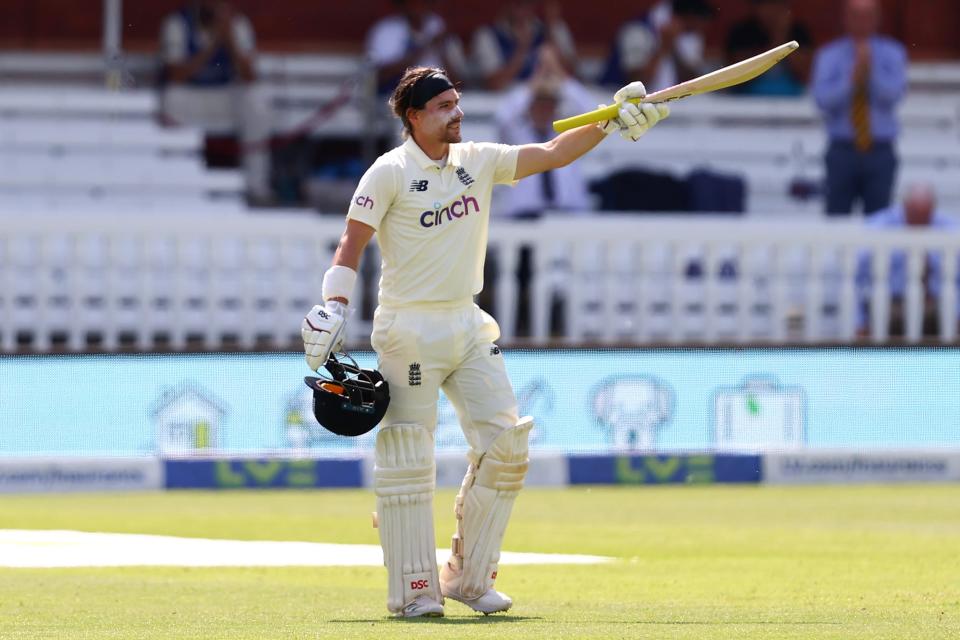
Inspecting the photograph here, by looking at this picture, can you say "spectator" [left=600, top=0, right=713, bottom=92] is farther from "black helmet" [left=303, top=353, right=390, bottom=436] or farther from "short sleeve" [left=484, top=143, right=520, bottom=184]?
"black helmet" [left=303, top=353, right=390, bottom=436]

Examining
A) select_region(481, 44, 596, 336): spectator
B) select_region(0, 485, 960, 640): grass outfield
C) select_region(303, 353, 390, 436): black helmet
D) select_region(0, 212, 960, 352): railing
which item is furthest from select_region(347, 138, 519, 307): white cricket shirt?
select_region(481, 44, 596, 336): spectator

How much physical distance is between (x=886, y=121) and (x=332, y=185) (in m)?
4.63

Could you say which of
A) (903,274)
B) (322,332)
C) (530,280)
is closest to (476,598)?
(322,332)

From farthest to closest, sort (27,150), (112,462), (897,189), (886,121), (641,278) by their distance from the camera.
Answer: (897,189) < (27,150) < (886,121) < (641,278) < (112,462)

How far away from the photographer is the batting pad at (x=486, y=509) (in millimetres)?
6559

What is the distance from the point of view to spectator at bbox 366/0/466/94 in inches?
667

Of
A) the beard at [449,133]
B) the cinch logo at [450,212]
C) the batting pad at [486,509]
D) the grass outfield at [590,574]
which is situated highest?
the beard at [449,133]

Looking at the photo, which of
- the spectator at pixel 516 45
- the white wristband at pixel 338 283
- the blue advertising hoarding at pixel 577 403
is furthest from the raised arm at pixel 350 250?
the spectator at pixel 516 45

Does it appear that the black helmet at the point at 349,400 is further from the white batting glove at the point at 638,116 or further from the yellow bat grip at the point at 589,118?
the white batting glove at the point at 638,116

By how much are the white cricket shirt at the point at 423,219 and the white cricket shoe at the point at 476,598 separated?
0.92 metres

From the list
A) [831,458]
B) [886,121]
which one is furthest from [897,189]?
[831,458]

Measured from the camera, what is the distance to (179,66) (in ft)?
56.0

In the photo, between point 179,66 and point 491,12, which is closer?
point 179,66

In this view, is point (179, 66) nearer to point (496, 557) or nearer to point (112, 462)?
point (112, 462)
